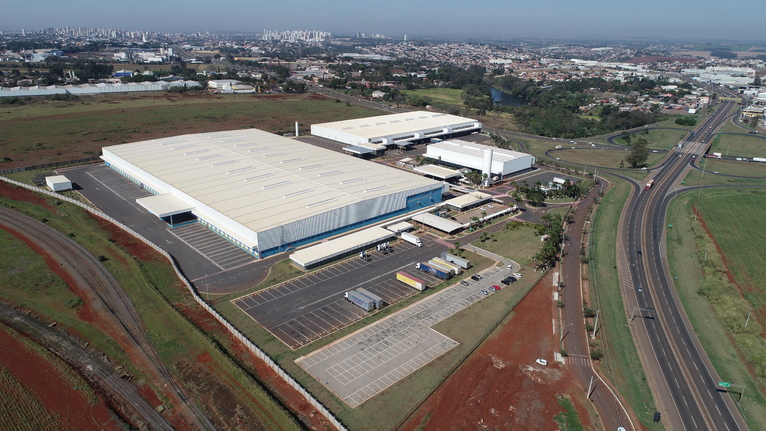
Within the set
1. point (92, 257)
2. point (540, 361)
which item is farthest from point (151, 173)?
point (540, 361)

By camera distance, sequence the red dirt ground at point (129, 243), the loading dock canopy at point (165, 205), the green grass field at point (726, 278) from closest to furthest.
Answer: the green grass field at point (726, 278) → the red dirt ground at point (129, 243) → the loading dock canopy at point (165, 205)

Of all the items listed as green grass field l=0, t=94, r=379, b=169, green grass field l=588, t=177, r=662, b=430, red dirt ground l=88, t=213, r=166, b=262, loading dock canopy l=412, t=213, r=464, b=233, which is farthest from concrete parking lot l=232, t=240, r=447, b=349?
green grass field l=0, t=94, r=379, b=169

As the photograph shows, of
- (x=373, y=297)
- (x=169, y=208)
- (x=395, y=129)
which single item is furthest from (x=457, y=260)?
(x=395, y=129)

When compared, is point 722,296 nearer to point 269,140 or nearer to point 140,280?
point 140,280

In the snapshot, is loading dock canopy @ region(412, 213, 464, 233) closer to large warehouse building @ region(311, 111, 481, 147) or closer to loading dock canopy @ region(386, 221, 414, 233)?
loading dock canopy @ region(386, 221, 414, 233)

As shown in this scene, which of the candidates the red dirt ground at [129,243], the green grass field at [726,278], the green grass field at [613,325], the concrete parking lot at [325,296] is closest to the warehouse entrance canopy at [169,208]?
the red dirt ground at [129,243]

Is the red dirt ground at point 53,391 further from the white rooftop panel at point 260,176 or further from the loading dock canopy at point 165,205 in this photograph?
→ the loading dock canopy at point 165,205

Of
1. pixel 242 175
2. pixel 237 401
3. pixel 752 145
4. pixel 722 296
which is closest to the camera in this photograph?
pixel 237 401
